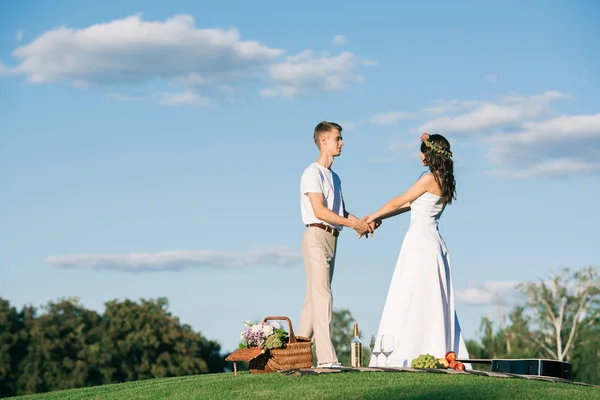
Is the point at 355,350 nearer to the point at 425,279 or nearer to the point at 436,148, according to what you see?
the point at 425,279

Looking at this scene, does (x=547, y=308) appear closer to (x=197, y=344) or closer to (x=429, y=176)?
(x=197, y=344)

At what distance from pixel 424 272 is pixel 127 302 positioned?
162 feet

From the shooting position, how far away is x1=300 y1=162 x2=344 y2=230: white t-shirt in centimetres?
1436

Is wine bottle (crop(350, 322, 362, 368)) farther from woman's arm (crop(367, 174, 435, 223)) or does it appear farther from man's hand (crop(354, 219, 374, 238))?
woman's arm (crop(367, 174, 435, 223))

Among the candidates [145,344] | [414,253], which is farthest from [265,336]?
[145,344]

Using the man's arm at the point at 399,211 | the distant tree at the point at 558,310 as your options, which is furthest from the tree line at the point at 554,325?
the man's arm at the point at 399,211

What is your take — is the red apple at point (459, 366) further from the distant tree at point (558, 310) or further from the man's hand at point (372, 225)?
the distant tree at point (558, 310)

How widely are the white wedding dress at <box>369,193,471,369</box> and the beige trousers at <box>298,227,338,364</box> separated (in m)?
1.20

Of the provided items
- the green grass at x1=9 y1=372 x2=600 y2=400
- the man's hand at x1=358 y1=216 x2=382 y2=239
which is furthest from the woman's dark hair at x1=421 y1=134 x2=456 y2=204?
the green grass at x1=9 y1=372 x2=600 y2=400

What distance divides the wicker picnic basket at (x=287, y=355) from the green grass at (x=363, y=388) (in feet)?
0.90

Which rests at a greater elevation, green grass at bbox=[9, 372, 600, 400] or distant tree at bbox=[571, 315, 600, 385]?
distant tree at bbox=[571, 315, 600, 385]

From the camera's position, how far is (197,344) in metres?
61.8

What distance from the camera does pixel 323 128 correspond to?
14.6 meters

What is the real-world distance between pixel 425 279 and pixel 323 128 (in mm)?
3121
